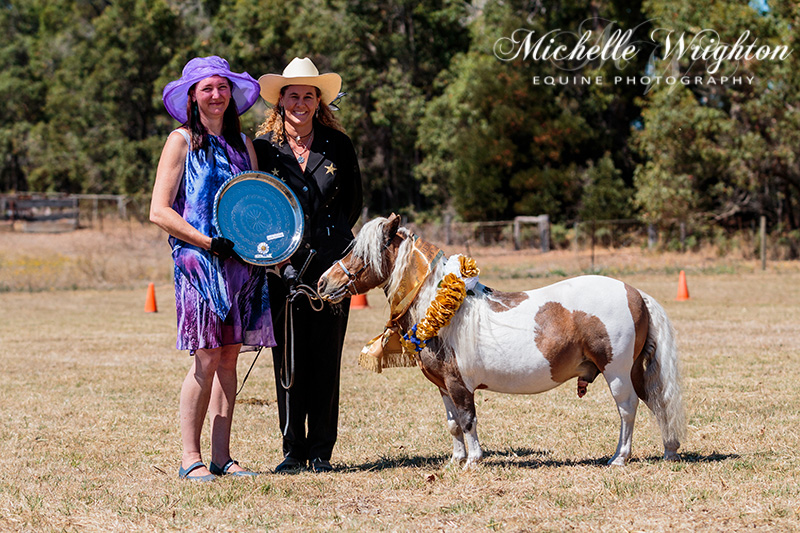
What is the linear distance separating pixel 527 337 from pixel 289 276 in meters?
1.53

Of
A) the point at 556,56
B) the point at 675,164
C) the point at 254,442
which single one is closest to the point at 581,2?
the point at 556,56

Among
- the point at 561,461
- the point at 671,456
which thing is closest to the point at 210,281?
the point at 561,461

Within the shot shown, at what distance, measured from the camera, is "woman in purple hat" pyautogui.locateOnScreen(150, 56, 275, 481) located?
5.36m

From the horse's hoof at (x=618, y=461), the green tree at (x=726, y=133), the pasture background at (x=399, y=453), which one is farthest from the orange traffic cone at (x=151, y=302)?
the green tree at (x=726, y=133)

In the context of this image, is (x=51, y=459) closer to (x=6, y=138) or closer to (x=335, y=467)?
(x=335, y=467)

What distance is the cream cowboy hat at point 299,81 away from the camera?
575 cm

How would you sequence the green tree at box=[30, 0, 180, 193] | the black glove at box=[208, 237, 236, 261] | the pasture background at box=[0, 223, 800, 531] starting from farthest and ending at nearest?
the green tree at box=[30, 0, 180, 193] → the black glove at box=[208, 237, 236, 261] → the pasture background at box=[0, 223, 800, 531]

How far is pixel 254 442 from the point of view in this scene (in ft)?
23.1

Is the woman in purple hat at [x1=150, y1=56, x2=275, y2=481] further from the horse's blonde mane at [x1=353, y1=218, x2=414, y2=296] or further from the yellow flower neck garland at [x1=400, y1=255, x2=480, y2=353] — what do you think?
the yellow flower neck garland at [x1=400, y1=255, x2=480, y2=353]

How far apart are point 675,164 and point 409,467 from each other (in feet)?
92.8

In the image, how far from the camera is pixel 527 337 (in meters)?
5.52

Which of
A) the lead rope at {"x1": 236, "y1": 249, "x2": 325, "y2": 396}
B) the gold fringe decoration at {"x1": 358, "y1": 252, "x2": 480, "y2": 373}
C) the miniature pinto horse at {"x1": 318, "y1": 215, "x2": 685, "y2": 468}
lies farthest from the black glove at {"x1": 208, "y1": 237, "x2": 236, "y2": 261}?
the gold fringe decoration at {"x1": 358, "y1": 252, "x2": 480, "y2": 373}

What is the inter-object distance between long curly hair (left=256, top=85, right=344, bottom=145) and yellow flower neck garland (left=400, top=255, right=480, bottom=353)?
136 cm

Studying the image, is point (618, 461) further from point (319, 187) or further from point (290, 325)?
point (319, 187)
